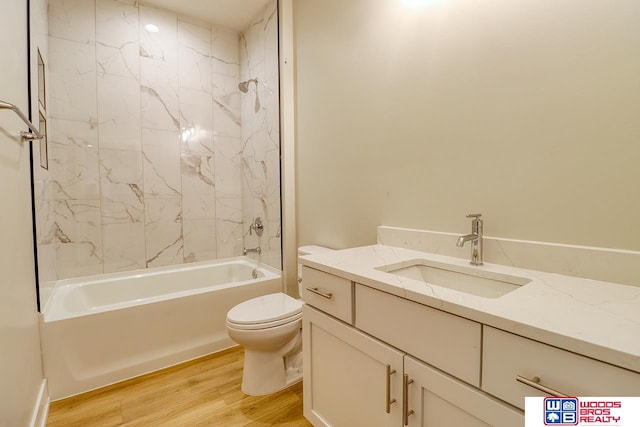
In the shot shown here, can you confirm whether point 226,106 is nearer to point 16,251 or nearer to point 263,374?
point 16,251

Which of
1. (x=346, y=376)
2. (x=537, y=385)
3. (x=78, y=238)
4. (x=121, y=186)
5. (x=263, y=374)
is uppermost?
(x=121, y=186)

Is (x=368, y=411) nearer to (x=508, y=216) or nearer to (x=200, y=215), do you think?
(x=508, y=216)

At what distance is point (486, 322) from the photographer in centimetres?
70

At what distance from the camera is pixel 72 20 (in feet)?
7.47

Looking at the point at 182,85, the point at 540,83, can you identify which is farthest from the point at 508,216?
the point at 182,85

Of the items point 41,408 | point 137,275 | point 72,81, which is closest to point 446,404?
point 41,408

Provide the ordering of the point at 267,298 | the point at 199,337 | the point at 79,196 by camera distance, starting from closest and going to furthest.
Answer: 1. the point at 267,298
2. the point at 199,337
3. the point at 79,196

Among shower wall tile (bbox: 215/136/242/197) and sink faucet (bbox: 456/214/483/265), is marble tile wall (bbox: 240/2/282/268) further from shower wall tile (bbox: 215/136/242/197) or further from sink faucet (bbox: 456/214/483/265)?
sink faucet (bbox: 456/214/483/265)

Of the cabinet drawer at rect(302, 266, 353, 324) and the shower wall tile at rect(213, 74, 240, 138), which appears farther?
the shower wall tile at rect(213, 74, 240, 138)

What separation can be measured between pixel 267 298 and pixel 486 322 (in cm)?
145

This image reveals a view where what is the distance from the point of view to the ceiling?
254 cm

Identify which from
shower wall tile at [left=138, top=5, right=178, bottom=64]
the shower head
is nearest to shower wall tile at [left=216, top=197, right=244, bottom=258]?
the shower head

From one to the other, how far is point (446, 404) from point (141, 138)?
2.87 m

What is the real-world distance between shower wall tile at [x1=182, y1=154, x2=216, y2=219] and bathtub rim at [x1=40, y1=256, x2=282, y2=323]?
0.49m
